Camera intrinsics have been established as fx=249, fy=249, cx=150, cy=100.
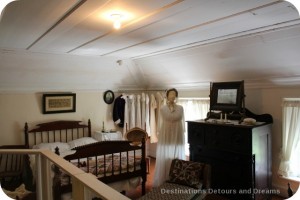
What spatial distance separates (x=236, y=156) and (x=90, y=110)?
121 inches

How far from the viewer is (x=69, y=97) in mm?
4805

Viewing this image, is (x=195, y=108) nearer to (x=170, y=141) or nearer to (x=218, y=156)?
(x=170, y=141)

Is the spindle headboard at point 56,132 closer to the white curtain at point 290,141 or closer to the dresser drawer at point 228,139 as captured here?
the dresser drawer at point 228,139

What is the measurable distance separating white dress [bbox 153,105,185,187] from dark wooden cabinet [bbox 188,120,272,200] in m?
0.27

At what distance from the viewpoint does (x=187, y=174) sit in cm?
315

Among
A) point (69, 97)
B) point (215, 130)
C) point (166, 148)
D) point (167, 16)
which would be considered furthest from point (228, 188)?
point (69, 97)

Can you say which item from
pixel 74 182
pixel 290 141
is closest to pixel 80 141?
pixel 290 141

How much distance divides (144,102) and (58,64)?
1.93 meters

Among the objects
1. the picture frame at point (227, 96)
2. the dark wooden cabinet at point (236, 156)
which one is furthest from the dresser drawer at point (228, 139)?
the picture frame at point (227, 96)

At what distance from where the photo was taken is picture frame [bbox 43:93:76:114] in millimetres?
4566

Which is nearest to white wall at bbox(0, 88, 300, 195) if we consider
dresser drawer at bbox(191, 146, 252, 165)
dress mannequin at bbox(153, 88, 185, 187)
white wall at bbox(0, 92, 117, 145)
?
white wall at bbox(0, 92, 117, 145)

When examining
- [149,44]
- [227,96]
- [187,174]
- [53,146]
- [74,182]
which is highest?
[149,44]

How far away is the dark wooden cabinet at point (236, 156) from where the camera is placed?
301 cm

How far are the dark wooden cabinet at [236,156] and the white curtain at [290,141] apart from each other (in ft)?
0.61
